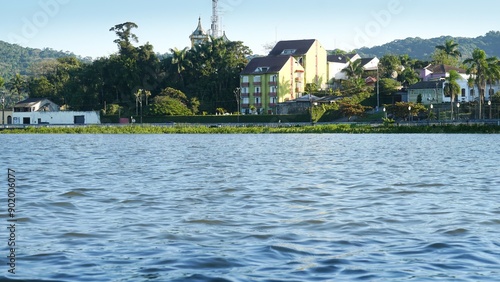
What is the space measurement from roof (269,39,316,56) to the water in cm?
10436

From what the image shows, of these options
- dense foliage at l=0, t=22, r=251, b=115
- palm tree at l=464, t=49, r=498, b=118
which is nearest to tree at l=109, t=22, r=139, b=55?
dense foliage at l=0, t=22, r=251, b=115

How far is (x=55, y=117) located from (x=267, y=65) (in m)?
39.0

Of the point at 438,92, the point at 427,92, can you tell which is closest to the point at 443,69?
the point at 427,92

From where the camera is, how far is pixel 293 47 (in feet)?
452

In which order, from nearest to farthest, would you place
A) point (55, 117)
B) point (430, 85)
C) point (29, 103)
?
point (430, 85), point (55, 117), point (29, 103)

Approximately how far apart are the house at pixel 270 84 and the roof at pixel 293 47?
5212 mm

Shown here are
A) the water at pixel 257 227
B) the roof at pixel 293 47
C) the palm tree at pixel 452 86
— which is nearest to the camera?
the water at pixel 257 227

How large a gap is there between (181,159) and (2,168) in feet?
36.1

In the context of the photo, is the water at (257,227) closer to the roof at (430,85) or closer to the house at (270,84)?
the roof at (430,85)

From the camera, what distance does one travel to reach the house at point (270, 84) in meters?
127

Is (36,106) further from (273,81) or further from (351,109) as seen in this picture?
(351,109)

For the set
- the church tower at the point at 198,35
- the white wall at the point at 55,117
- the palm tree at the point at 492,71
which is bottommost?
the white wall at the point at 55,117

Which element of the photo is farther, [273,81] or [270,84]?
[270,84]

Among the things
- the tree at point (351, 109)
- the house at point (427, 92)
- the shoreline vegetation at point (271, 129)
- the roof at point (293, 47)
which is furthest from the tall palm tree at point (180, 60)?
the house at point (427, 92)
